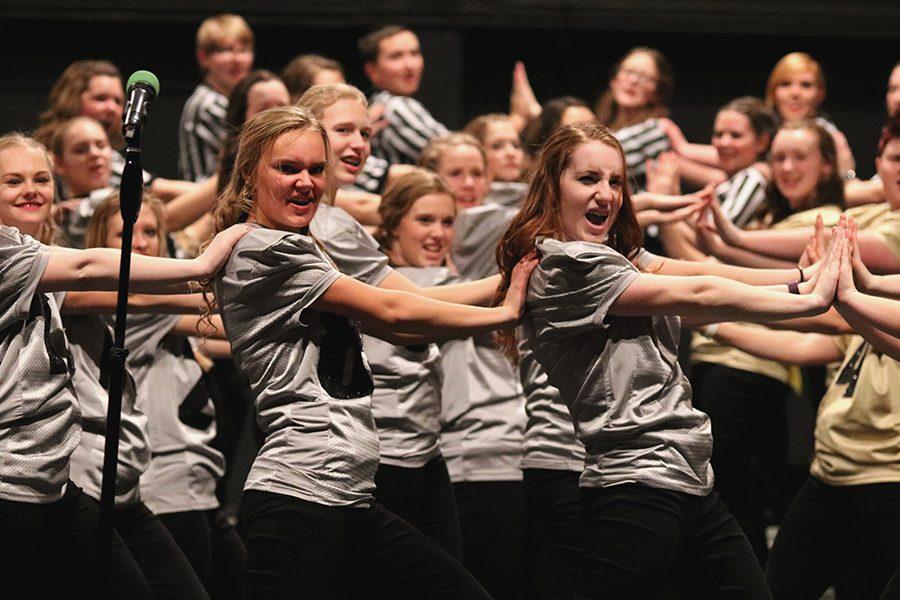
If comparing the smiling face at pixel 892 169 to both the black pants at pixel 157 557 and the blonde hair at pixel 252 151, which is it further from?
the black pants at pixel 157 557

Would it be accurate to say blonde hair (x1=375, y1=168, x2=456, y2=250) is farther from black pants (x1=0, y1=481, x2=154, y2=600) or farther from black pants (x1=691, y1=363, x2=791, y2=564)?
black pants (x1=0, y1=481, x2=154, y2=600)

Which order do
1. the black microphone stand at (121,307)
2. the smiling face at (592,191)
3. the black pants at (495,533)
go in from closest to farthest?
the black microphone stand at (121,307), the smiling face at (592,191), the black pants at (495,533)

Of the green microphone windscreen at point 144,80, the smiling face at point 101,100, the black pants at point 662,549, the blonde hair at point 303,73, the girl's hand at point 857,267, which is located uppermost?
the green microphone windscreen at point 144,80

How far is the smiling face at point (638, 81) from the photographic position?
6520mm

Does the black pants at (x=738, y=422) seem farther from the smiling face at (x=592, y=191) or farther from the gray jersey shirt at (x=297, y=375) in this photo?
the gray jersey shirt at (x=297, y=375)

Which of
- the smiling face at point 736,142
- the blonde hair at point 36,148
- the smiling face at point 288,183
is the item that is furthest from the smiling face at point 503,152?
the smiling face at point 288,183

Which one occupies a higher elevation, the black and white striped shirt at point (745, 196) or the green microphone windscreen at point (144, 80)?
the green microphone windscreen at point (144, 80)

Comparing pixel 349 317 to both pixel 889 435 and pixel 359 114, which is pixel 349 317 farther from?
pixel 889 435

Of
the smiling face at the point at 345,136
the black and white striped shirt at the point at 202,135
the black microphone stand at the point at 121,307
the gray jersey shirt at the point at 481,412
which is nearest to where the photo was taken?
the black microphone stand at the point at 121,307

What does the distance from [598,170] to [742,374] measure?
221 cm

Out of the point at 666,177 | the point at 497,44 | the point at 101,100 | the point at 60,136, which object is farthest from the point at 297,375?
the point at 497,44

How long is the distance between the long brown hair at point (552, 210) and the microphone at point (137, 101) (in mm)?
881

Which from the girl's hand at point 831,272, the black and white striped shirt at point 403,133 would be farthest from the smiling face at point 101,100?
the girl's hand at point 831,272

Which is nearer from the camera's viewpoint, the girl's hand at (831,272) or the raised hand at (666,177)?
the girl's hand at (831,272)
